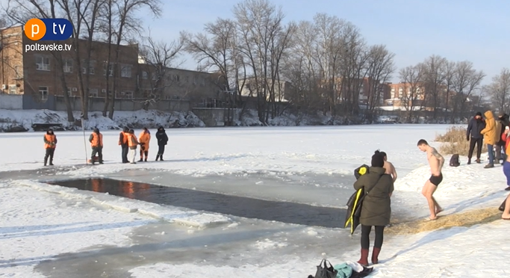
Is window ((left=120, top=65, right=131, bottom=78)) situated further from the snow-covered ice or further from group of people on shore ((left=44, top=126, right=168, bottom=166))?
the snow-covered ice

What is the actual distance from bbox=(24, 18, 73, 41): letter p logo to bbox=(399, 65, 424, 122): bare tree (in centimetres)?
7098

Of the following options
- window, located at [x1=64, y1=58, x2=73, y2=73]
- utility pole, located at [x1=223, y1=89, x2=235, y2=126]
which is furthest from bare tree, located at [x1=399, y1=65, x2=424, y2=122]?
window, located at [x1=64, y1=58, x2=73, y2=73]

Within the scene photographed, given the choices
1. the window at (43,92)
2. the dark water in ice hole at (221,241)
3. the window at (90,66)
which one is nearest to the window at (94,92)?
the window at (90,66)

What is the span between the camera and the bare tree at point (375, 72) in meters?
87.1

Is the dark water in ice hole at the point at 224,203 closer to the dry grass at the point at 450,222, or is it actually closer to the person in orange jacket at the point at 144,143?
the dry grass at the point at 450,222

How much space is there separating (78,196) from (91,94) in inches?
1922

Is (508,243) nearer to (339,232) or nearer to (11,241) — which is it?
(339,232)

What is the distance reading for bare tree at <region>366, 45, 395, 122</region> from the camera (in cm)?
8706

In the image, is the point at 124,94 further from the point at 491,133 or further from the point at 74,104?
the point at 491,133

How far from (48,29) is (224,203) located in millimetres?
42283

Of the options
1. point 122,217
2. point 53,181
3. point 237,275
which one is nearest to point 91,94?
point 53,181

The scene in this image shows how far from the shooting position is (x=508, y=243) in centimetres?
546

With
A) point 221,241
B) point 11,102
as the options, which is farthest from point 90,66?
point 221,241

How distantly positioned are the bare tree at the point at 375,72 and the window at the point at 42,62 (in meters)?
58.1
